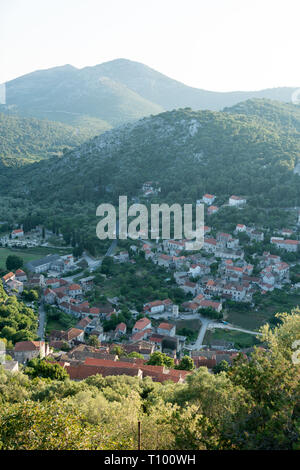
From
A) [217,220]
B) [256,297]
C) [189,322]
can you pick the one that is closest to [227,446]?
[189,322]

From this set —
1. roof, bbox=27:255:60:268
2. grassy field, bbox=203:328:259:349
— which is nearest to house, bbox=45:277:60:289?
roof, bbox=27:255:60:268

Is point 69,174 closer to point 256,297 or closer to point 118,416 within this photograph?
point 256,297

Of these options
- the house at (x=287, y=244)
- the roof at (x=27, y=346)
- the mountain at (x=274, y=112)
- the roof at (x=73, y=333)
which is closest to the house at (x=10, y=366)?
the roof at (x=27, y=346)

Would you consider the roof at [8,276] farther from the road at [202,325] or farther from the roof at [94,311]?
the road at [202,325]

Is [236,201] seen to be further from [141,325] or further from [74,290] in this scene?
[141,325]

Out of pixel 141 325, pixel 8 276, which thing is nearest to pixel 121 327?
pixel 141 325
